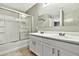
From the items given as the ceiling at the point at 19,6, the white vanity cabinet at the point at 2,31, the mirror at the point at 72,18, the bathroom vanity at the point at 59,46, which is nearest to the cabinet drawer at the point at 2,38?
the white vanity cabinet at the point at 2,31

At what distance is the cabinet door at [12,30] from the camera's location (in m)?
2.00

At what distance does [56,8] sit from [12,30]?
4.44 ft

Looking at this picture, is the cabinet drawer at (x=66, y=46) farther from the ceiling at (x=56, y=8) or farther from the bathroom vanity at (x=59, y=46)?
the ceiling at (x=56, y=8)

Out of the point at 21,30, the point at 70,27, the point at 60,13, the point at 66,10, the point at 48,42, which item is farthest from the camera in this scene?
the point at 21,30

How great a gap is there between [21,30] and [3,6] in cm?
79

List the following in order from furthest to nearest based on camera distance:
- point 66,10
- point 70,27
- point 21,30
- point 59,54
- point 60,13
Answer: point 21,30, point 60,13, point 66,10, point 70,27, point 59,54

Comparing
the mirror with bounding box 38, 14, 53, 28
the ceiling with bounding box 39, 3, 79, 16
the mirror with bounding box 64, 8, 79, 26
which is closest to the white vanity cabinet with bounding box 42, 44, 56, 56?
the mirror with bounding box 64, 8, 79, 26

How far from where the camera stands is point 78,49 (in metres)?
0.98

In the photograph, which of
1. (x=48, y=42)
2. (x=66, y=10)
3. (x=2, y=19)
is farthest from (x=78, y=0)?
(x=2, y=19)

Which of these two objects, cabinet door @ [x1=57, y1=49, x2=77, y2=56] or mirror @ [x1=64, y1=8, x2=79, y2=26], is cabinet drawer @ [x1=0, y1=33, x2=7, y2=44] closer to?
cabinet door @ [x1=57, y1=49, x2=77, y2=56]

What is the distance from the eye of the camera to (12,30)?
80.6 inches

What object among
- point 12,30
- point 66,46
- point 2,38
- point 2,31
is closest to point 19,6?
point 12,30

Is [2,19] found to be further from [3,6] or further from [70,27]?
[70,27]

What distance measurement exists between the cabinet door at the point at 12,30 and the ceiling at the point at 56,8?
0.98 metres
